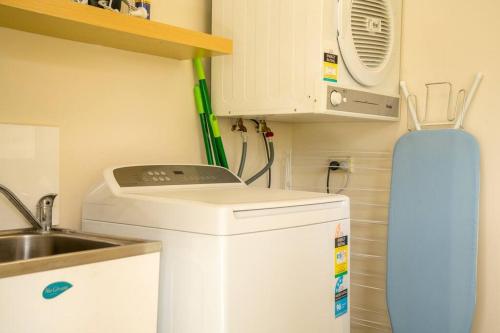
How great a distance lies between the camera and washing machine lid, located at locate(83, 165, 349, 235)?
1.65m

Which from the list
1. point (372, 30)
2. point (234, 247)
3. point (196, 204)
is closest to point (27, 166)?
point (196, 204)

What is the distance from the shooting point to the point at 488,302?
7.88 feet

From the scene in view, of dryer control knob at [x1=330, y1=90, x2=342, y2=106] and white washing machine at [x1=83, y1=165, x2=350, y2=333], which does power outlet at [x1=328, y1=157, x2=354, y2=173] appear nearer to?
dryer control knob at [x1=330, y1=90, x2=342, y2=106]

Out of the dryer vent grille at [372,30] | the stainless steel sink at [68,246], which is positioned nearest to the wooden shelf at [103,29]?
the dryer vent grille at [372,30]

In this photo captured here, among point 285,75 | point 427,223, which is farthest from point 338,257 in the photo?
point 285,75

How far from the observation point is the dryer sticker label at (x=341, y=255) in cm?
205

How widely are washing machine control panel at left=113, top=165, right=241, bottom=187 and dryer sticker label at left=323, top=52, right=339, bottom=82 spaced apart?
0.59 metres

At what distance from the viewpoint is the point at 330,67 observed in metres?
2.26

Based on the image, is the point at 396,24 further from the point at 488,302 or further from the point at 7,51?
the point at 7,51

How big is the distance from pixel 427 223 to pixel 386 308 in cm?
53

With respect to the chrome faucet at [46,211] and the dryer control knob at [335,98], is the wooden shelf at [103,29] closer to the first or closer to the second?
the dryer control knob at [335,98]

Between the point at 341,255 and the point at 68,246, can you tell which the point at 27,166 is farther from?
the point at 341,255

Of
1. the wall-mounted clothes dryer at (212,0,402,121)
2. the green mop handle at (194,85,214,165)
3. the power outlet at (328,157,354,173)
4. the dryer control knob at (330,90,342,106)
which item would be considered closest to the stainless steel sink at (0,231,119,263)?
the green mop handle at (194,85,214,165)

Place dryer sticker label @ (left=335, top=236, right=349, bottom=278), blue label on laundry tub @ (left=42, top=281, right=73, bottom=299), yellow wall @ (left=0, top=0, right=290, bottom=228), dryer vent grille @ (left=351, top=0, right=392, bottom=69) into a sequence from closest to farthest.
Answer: blue label on laundry tub @ (left=42, top=281, right=73, bottom=299) < yellow wall @ (left=0, top=0, right=290, bottom=228) < dryer sticker label @ (left=335, top=236, right=349, bottom=278) < dryer vent grille @ (left=351, top=0, right=392, bottom=69)
